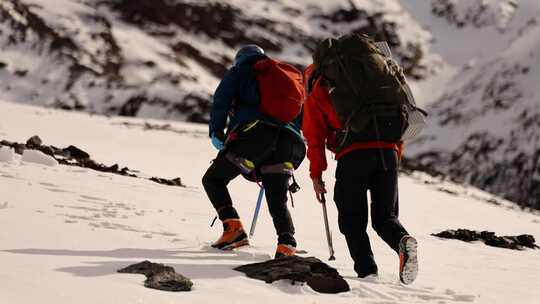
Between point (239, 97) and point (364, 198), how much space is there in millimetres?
1655

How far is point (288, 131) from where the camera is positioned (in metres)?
6.25

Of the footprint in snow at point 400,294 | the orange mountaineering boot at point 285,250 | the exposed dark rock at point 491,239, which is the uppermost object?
the exposed dark rock at point 491,239

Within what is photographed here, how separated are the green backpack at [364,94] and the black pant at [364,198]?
0.18 meters

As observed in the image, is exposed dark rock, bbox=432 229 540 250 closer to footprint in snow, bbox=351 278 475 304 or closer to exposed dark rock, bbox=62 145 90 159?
footprint in snow, bbox=351 278 475 304

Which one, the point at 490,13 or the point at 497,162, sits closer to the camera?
the point at 497,162

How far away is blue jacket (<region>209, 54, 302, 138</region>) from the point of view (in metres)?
6.17

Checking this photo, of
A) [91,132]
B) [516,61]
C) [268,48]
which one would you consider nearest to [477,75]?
[516,61]

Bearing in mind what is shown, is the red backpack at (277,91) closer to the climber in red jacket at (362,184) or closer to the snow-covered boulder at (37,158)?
the climber in red jacket at (362,184)

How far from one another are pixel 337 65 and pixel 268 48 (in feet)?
196

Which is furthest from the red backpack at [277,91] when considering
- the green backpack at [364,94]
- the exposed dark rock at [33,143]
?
the exposed dark rock at [33,143]

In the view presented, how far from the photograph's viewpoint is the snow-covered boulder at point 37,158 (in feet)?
35.0

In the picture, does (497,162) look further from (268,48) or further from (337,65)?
(337,65)

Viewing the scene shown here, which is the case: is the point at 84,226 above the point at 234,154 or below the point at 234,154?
below

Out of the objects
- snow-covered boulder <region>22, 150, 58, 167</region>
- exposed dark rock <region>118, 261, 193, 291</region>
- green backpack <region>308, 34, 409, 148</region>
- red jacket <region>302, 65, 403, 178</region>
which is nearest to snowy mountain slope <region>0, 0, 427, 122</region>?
snow-covered boulder <region>22, 150, 58, 167</region>
